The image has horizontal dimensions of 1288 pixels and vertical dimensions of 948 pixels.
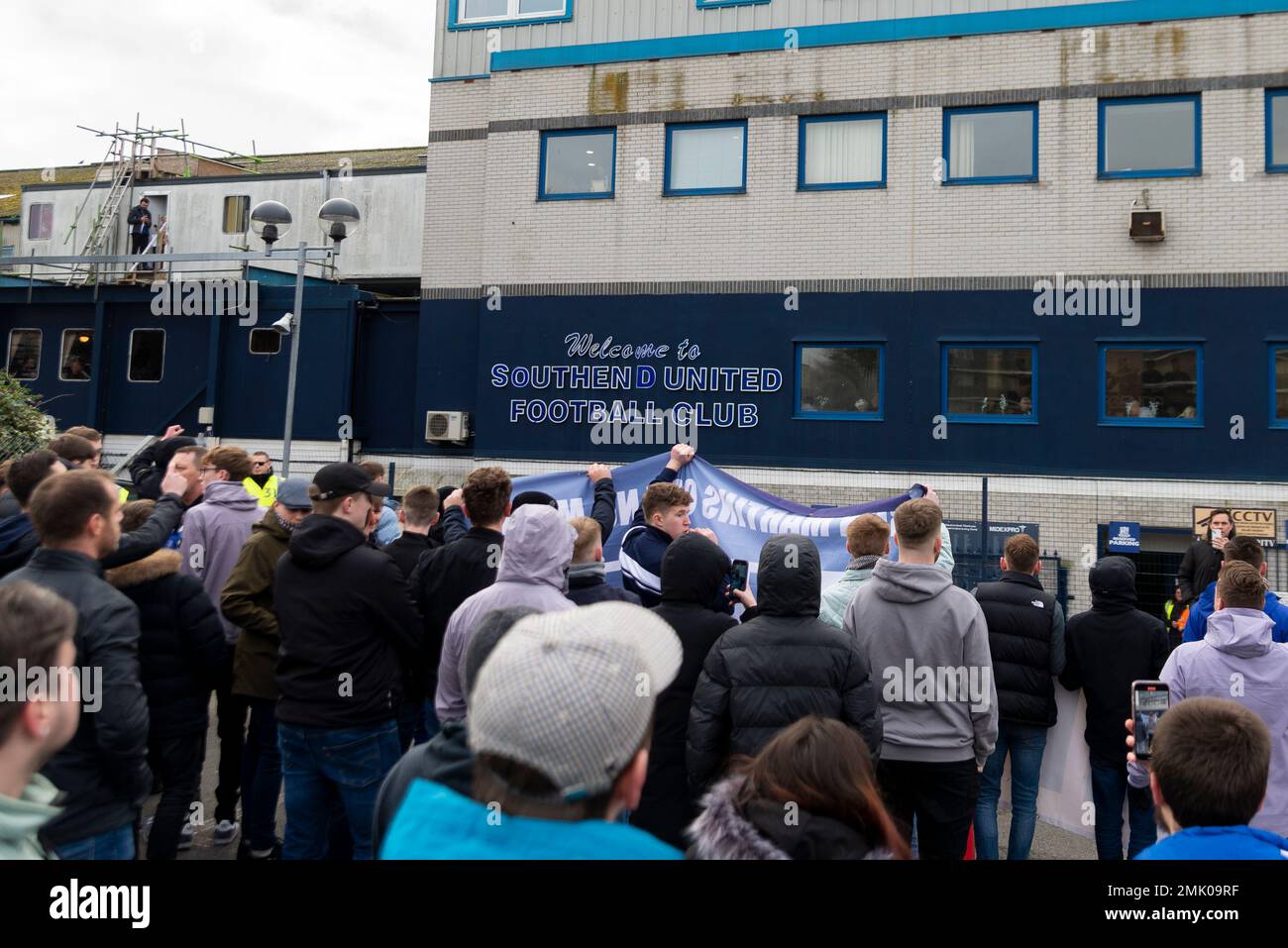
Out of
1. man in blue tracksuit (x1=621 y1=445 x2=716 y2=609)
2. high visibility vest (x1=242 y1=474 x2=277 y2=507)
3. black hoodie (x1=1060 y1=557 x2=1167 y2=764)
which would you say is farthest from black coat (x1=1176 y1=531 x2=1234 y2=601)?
high visibility vest (x1=242 y1=474 x2=277 y2=507)

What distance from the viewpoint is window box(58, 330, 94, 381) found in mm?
23281

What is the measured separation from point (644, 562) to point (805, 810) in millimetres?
3434

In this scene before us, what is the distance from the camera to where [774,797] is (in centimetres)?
255

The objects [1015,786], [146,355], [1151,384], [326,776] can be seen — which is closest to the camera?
[326,776]

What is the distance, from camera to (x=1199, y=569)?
9.26 m

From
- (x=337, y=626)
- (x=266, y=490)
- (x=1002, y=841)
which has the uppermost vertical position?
(x=266, y=490)

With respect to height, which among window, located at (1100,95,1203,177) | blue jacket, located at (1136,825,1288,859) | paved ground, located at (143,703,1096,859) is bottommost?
paved ground, located at (143,703,1096,859)

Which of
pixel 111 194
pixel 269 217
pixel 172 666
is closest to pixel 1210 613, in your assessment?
pixel 172 666

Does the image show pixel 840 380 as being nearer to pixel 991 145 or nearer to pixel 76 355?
pixel 991 145

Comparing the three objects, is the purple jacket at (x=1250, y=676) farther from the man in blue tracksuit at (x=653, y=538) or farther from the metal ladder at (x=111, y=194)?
the metal ladder at (x=111, y=194)

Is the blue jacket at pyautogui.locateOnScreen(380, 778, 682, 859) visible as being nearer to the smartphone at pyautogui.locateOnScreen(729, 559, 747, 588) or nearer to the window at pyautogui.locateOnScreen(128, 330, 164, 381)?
the smartphone at pyautogui.locateOnScreen(729, 559, 747, 588)

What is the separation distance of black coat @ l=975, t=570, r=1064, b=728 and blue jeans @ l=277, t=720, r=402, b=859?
3.54m

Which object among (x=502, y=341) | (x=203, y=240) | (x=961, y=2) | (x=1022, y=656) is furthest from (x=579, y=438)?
(x=203, y=240)

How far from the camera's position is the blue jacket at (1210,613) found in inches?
244
